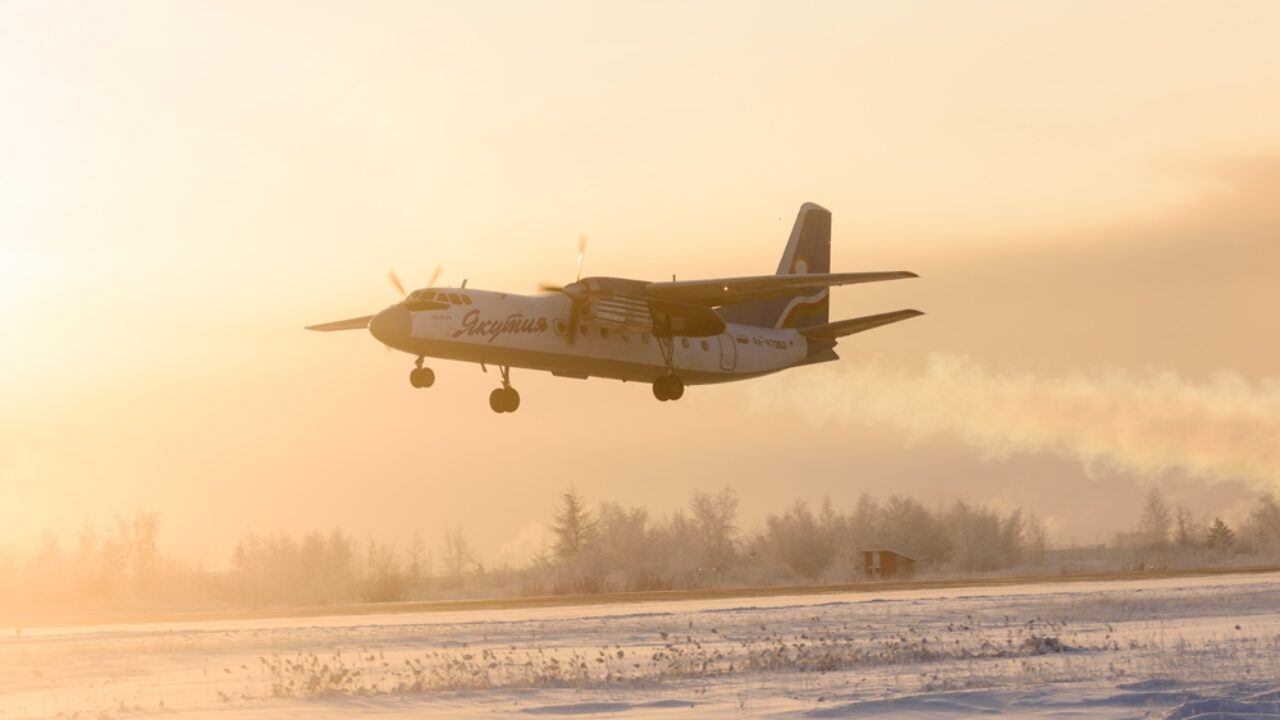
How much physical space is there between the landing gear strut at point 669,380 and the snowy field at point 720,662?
8.23 meters

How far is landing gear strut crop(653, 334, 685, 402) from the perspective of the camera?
5003 cm

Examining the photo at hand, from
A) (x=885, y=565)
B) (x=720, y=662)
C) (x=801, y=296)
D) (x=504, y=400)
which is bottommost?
(x=720, y=662)

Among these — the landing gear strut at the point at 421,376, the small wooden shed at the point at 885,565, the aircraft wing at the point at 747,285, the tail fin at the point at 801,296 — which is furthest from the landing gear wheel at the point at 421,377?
the small wooden shed at the point at 885,565

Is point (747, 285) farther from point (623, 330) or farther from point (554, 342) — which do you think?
point (554, 342)

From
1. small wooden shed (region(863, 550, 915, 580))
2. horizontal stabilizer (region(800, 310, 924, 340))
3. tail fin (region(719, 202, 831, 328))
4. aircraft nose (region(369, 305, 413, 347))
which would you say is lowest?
small wooden shed (region(863, 550, 915, 580))

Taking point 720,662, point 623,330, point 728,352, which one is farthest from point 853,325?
point 720,662

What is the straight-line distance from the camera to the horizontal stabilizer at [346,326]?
53.1 meters

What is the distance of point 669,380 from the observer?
5034cm

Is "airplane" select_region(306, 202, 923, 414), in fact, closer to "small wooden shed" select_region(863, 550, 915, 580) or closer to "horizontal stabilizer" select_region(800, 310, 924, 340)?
"horizontal stabilizer" select_region(800, 310, 924, 340)

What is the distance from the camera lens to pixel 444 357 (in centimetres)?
4450

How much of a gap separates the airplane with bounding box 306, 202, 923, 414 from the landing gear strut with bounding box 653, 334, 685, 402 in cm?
3

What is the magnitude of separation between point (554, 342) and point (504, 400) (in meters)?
2.89

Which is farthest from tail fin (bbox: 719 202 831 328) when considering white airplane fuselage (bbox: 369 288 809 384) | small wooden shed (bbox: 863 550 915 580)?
small wooden shed (bbox: 863 550 915 580)

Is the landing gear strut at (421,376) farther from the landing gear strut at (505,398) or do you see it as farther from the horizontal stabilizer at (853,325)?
the horizontal stabilizer at (853,325)
